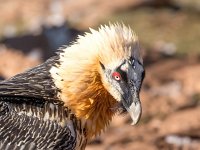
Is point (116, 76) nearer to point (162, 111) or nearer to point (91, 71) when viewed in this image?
point (91, 71)

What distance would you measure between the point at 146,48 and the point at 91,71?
1103 cm

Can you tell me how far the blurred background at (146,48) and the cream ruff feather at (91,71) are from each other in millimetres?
3335

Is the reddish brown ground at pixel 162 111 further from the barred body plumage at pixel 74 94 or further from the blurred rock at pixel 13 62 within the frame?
the barred body plumage at pixel 74 94

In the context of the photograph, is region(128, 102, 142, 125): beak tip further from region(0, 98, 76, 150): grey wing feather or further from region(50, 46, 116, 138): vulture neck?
region(0, 98, 76, 150): grey wing feather

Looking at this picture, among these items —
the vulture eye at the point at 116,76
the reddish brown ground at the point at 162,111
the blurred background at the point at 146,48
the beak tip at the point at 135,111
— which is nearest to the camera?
the beak tip at the point at 135,111

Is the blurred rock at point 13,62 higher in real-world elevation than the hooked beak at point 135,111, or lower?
lower

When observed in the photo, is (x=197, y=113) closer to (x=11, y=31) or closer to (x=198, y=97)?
(x=198, y=97)

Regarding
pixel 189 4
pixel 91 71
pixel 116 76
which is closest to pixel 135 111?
pixel 116 76

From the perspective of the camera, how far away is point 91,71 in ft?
27.0

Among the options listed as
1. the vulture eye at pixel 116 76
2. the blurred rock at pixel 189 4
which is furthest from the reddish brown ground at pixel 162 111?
the blurred rock at pixel 189 4

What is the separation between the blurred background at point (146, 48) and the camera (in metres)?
12.5

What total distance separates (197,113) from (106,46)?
5.53 m

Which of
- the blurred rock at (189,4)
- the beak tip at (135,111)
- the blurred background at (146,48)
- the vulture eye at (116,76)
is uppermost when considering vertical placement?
the vulture eye at (116,76)

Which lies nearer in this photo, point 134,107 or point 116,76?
point 134,107
